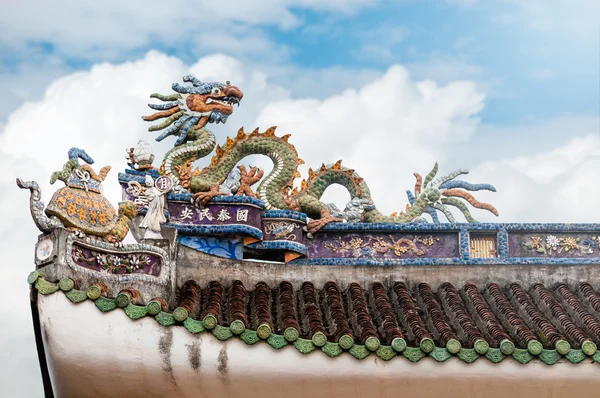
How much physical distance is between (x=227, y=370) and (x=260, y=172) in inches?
143

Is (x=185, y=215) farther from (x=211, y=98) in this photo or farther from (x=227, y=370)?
(x=227, y=370)

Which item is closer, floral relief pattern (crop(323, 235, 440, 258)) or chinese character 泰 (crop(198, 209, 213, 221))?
chinese character 泰 (crop(198, 209, 213, 221))

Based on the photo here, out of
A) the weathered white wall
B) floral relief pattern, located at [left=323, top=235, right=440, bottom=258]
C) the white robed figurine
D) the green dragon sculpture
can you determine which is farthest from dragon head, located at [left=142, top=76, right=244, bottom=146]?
the weathered white wall

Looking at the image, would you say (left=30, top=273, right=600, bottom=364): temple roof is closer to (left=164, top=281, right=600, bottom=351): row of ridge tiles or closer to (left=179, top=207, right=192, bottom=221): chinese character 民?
(left=164, top=281, right=600, bottom=351): row of ridge tiles

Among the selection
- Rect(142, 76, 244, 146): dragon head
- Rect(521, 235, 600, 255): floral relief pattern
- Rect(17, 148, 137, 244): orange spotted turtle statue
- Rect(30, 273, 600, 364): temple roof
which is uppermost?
Rect(142, 76, 244, 146): dragon head

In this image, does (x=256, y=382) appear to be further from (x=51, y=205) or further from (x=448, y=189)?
(x=448, y=189)

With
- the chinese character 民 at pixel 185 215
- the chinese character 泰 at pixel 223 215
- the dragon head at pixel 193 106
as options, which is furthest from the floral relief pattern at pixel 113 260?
the dragon head at pixel 193 106

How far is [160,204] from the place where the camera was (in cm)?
1545

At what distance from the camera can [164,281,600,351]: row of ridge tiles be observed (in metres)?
13.9

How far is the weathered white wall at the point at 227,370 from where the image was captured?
1332cm

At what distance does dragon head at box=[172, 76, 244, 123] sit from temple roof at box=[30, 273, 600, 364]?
8.97 feet

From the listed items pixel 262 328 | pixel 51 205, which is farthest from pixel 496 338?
pixel 51 205

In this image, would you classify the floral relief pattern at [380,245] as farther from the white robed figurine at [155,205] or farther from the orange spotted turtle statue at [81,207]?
the orange spotted turtle statue at [81,207]

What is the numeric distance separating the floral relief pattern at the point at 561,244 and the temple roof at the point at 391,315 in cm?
60
